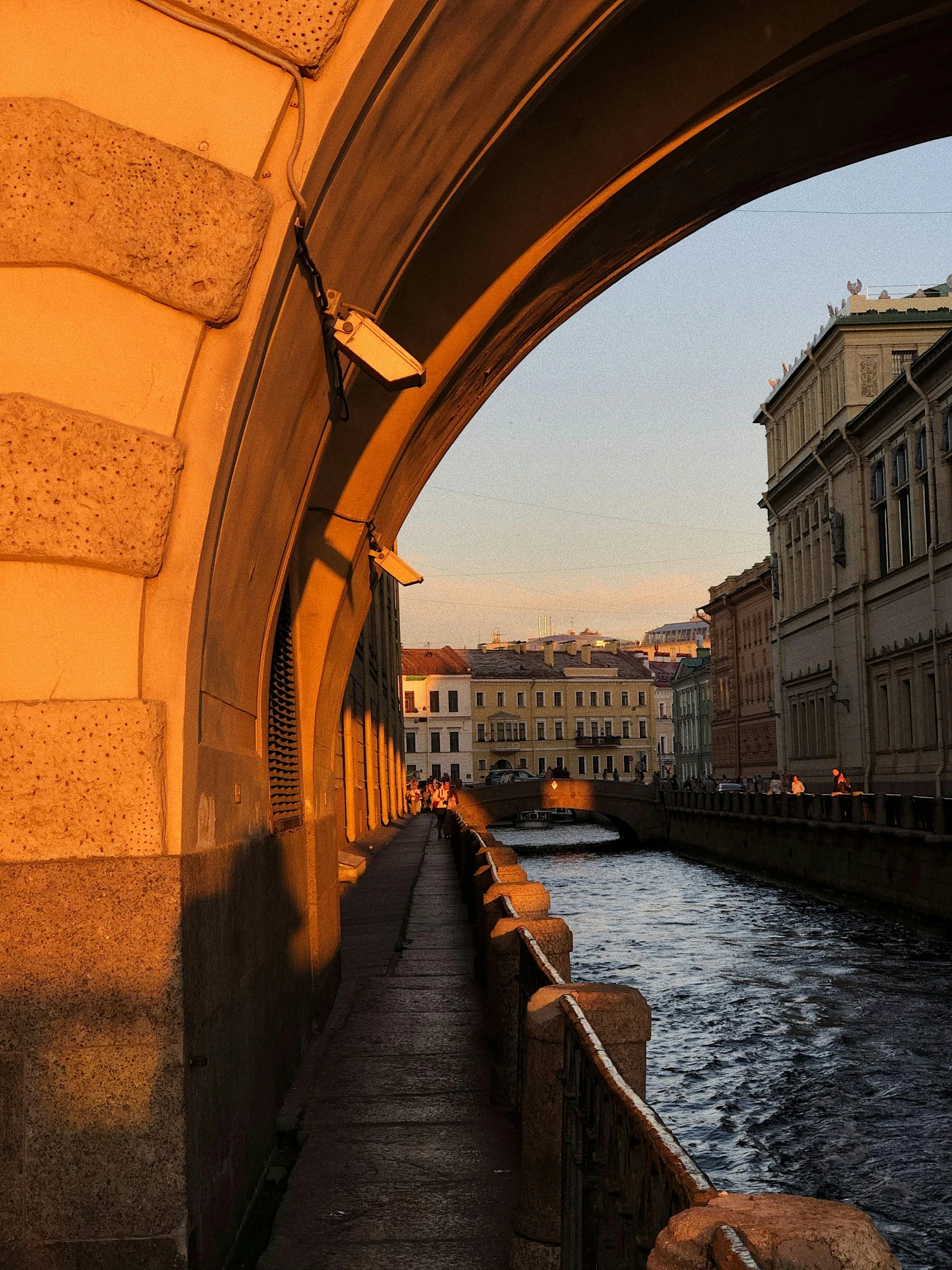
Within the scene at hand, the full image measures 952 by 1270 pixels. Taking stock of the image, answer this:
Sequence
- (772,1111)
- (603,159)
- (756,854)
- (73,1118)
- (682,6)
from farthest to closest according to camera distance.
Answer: (756,854), (772,1111), (603,159), (682,6), (73,1118)

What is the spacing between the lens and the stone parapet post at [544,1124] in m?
4.29

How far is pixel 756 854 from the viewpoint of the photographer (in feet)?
133

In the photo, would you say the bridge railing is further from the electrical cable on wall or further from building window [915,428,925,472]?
the electrical cable on wall

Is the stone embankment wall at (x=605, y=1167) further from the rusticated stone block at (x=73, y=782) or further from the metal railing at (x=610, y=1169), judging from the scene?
the rusticated stone block at (x=73, y=782)

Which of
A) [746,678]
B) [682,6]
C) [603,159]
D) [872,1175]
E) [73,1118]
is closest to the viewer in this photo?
[73,1118]

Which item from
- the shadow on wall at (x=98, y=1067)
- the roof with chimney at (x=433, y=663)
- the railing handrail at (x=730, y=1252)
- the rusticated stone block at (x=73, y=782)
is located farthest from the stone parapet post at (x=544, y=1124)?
the roof with chimney at (x=433, y=663)

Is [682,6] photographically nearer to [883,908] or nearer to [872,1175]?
[872,1175]

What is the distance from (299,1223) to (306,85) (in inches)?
153

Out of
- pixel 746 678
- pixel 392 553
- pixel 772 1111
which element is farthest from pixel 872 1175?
pixel 746 678

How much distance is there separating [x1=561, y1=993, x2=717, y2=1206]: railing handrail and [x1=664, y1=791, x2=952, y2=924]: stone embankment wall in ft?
69.0

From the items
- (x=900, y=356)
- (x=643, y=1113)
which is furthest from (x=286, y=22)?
(x=900, y=356)

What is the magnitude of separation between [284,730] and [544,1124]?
10.8 feet

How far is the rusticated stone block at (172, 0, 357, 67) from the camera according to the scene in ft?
12.8

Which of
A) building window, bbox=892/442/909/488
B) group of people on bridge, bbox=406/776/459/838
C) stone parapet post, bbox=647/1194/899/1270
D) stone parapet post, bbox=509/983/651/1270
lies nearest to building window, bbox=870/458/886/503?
building window, bbox=892/442/909/488
